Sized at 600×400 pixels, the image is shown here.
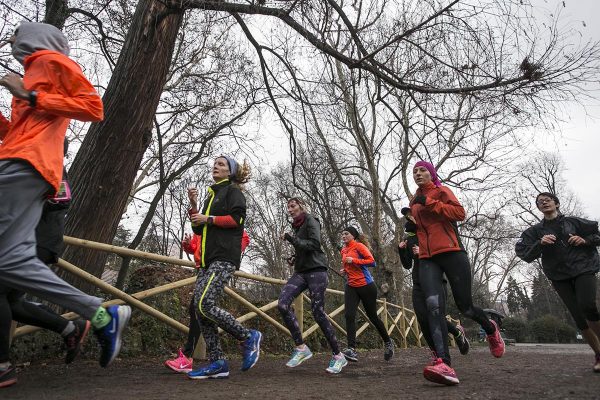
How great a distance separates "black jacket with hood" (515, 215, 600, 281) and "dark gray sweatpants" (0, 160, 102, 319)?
4231mm

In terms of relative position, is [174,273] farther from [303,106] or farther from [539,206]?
[539,206]

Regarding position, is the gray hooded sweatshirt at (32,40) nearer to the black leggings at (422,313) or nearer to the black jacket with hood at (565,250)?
the black leggings at (422,313)

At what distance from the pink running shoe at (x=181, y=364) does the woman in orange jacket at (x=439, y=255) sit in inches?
90.7

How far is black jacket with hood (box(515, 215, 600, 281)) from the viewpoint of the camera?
420 centimetres

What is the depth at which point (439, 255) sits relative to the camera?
12.2ft

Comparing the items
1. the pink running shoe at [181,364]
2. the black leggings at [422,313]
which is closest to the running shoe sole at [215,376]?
the pink running shoe at [181,364]

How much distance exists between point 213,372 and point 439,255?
7.09ft

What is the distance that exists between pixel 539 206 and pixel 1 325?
5.03m

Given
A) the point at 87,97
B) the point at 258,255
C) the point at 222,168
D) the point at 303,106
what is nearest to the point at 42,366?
the point at 222,168

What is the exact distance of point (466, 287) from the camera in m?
3.62

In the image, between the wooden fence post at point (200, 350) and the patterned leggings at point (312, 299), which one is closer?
the patterned leggings at point (312, 299)

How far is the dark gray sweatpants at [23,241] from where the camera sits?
2.21 meters

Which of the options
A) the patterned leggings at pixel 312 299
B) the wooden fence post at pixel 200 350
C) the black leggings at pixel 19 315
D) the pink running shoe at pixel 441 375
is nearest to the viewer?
the black leggings at pixel 19 315

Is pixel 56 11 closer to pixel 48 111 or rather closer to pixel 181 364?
pixel 48 111
